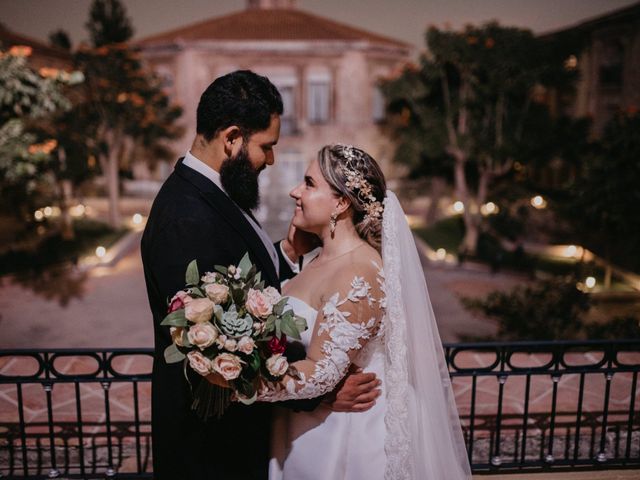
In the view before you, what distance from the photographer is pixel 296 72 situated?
86.7 feet

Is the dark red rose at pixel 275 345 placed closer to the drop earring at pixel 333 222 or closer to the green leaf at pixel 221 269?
the green leaf at pixel 221 269

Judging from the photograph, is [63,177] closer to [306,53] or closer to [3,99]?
[3,99]

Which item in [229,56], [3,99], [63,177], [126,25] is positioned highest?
[126,25]

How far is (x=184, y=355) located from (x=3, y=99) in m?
7.14

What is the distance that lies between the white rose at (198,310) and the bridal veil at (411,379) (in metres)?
1.06

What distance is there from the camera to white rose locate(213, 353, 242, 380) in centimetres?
202

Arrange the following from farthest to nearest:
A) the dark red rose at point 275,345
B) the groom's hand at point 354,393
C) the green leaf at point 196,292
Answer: the groom's hand at point 354,393, the dark red rose at point 275,345, the green leaf at point 196,292

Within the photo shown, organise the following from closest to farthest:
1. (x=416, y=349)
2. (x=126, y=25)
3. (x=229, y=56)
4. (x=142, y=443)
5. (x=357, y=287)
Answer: (x=357, y=287) < (x=416, y=349) < (x=142, y=443) < (x=229, y=56) < (x=126, y=25)

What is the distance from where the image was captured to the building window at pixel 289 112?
1052 inches

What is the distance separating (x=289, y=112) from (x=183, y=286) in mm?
25576

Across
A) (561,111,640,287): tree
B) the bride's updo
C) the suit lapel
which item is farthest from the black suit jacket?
(561,111,640,287): tree

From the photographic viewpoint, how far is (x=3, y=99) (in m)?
7.73

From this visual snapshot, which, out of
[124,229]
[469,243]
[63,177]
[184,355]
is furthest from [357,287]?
[124,229]

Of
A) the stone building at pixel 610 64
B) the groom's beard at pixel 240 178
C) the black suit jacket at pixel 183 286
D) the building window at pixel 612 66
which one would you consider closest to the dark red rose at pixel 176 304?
the black suit jacket at pixel 183 286
